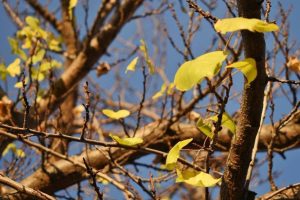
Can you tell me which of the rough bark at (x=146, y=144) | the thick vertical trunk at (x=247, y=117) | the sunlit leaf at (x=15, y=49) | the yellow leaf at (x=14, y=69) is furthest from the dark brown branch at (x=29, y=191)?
the sunlit leaf at (x=15, y=49)

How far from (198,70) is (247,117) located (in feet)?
0.96

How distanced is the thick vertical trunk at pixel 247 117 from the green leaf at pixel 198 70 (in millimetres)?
152

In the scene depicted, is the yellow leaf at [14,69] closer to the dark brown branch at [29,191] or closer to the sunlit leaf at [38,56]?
the sunlit leaf at [38,56]

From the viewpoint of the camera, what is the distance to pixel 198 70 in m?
0.66

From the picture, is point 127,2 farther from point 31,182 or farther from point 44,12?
point 31,182

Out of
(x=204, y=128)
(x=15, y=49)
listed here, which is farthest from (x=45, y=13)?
(x=204, y=128)

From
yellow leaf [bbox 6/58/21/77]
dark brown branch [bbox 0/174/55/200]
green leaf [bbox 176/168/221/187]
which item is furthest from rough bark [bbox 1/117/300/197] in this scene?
green leaf [bbox 176/168/221/187]

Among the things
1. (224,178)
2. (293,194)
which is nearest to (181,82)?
(224,178)

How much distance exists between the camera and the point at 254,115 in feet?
2.90

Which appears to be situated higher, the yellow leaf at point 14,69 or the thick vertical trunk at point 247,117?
the yellow leaf at point 14,69

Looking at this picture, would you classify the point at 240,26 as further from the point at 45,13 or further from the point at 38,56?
the point at 45,13

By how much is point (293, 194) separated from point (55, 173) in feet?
4.03

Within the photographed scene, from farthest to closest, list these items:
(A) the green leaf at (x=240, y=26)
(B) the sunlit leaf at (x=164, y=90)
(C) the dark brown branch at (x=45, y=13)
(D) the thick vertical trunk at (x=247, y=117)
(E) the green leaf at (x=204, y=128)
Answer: (C) the dark brown branch at (x=45, y=13)
(B) the sunlit leaf at (x=164, y=90)
(E) the green leaf at (x=204, y=128)
(D) the thick vertical trunk at (x=247, y=117)
(A) the green leaf at (x=240, y=26)

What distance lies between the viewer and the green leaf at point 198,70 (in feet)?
2.16
